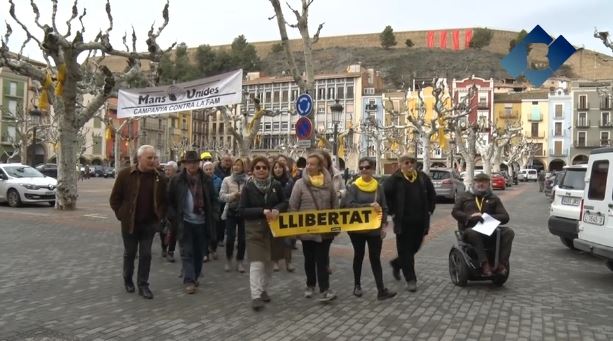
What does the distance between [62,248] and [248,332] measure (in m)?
6.30

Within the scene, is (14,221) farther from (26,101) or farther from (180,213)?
(26,101)

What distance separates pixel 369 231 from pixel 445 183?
19.3m

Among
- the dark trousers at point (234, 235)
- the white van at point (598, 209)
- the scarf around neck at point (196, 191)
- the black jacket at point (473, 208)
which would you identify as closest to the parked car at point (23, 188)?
the dark trousers at point (234, 235)

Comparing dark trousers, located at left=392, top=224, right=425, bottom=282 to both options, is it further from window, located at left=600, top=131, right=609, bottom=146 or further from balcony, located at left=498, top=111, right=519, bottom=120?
window, located at left=600, top=131, right=609, bottom=146

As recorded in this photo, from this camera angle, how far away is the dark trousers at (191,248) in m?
7.34

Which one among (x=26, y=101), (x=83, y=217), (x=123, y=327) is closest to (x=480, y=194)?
(x=123, y=327)

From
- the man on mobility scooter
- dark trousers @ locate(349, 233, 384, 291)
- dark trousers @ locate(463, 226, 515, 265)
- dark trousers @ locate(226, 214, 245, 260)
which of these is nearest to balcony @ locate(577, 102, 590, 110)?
the man on mobility scooter

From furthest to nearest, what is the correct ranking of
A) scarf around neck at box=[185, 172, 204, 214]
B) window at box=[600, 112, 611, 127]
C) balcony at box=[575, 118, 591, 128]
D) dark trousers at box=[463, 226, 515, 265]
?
balcony at box=[575, 118, 591, 128] → window at box=[600, 112, 611, 127] → dark trousers at box=[463, 226, 515, 265] → scarf around neck at box=[185, 172, 204, 214]

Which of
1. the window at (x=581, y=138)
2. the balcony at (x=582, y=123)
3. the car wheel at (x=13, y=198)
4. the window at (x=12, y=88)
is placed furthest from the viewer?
the window at (x=581, y=138)

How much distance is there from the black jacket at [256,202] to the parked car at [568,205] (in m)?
6.60

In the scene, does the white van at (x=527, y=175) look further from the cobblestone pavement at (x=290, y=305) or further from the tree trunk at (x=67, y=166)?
the cobblestone pavement at (x=290, y=305)

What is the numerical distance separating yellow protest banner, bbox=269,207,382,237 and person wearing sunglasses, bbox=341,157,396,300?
3.5 inches

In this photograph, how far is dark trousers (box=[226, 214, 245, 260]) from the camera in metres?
8.92

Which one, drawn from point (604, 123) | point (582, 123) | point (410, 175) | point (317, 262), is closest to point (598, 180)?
point (410, 175)
